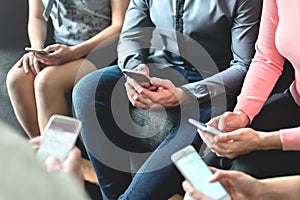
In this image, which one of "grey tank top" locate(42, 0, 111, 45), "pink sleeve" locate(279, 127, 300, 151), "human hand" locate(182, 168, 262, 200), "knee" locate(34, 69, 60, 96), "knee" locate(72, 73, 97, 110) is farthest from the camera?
"grey tank top" locate(42, 0, 111, 45)

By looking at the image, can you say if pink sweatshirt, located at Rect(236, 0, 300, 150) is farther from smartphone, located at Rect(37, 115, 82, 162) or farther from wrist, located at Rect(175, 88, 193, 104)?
smartphone, located at Rect(37, 115, 82, 162)

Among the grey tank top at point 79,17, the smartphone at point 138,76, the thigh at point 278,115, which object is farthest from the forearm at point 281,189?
the grey tank top at point 79,17

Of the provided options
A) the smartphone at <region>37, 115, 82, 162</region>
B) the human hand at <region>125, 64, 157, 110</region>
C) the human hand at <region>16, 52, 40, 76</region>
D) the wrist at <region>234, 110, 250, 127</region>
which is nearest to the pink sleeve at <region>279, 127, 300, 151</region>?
the wrist at <region>234, 110, 250, 127</region>

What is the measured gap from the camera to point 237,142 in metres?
1.46

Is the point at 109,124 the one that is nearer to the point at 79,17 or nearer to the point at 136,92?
the point at 136,92

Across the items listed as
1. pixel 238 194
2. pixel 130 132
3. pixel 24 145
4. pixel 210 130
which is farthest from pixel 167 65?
pixel 24 145

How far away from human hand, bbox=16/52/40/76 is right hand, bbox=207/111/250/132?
715 millimetres

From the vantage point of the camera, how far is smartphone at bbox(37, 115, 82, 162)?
975 mm

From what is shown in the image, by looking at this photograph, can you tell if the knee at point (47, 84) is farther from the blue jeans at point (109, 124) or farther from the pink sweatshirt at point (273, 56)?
the pink sweatshirt at point (273, 56)

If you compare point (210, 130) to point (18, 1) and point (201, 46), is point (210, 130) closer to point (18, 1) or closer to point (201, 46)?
point (201, 46)

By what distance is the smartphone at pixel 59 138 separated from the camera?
38.4 inches

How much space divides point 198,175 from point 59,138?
29 centimetres

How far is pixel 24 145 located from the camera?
0.69 m

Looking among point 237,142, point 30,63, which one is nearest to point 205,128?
point 237,142
